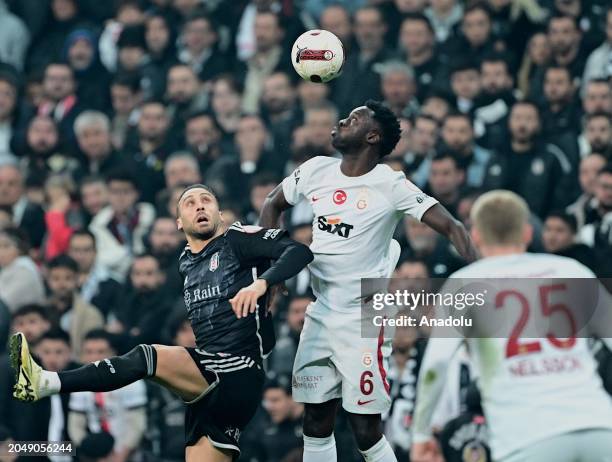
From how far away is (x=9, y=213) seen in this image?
1489cm

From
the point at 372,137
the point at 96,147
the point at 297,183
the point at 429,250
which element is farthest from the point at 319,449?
the point at 96,147

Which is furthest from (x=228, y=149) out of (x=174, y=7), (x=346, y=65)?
(x=174, y=7)

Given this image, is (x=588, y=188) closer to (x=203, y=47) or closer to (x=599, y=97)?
(x=599, y=97)

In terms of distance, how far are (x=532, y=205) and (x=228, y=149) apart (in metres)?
3.48

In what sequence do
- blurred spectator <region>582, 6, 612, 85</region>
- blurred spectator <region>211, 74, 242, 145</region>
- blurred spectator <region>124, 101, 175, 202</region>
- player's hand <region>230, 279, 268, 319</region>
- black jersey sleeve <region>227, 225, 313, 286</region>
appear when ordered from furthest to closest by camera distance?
1. blurred spectator <region>211, 74, 242, 145</region>
2. blurred spectator <region>124, 101, 175, 202</region>
3. blurred spectator <region>582, 6, 612, 85</region>
4. black jersey sleeve <region>227, 225, 313, 286</region>
5. player's hand <region>230, 279, 268, 319</region>

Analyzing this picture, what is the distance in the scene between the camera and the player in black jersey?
8.98 meters

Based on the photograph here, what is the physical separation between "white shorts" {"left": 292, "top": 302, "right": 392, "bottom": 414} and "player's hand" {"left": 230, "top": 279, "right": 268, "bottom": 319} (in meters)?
0.92

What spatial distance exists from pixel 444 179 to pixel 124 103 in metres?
4.69

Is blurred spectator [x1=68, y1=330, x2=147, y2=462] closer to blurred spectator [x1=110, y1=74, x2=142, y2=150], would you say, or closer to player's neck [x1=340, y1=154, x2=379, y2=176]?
player's neck [x1=340, y1=154, x2=379, y2=176]

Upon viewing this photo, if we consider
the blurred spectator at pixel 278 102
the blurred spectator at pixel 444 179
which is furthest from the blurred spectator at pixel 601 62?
the blurred spectator at pixel 278 102

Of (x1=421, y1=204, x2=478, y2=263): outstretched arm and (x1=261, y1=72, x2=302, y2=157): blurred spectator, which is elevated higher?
(x1=261, y1=72, x2=302, y2=157): blurred spectator

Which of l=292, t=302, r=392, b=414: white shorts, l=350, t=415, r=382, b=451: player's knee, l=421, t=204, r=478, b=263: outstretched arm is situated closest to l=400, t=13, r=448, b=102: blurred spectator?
l=421, t=204, r=478, b=263: outstretched arm

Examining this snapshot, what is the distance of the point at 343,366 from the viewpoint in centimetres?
941

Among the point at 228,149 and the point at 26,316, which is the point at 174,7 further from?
the point at 26,316
